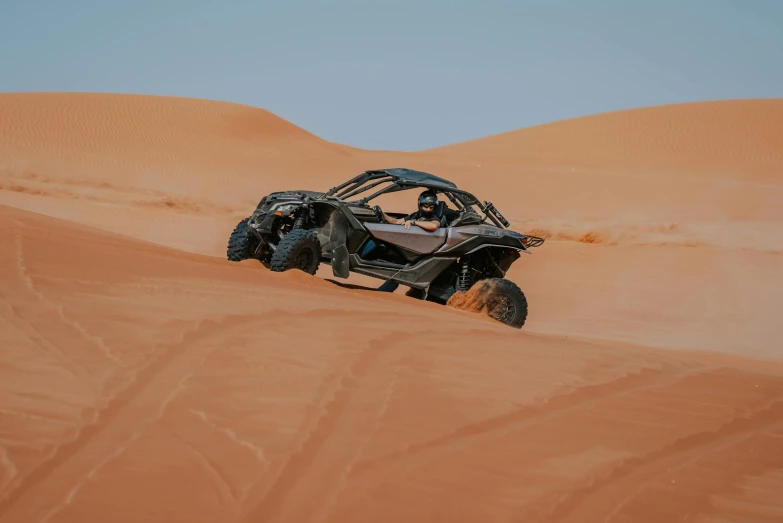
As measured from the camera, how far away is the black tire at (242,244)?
11359 millimetres

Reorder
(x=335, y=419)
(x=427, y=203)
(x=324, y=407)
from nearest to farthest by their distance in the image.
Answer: (x=335, y=419) < (x=324, y=407) < (x=427, y=203)

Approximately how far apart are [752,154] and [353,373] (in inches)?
1805

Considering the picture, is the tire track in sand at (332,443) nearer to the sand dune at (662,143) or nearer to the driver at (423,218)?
the driver at (423,218)

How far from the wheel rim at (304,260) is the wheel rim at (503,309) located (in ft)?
6.39

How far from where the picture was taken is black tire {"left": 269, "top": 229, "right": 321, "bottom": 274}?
34.0ft

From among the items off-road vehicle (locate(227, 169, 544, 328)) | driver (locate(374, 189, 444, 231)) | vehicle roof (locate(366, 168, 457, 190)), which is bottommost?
off-road vehicle (locate(227, 169, 544, 328))

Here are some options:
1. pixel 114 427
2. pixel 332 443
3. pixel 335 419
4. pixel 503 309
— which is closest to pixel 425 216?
pixel 503 309

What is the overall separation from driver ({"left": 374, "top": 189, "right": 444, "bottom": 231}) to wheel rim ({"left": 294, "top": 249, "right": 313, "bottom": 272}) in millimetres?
890

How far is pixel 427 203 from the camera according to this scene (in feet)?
36.1

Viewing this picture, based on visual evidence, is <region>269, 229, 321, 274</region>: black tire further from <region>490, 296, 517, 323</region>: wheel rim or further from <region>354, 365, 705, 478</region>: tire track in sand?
<region>354, 365, 705, 478</region>: tire track in sand

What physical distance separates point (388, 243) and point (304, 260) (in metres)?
0.93

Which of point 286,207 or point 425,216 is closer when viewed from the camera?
point 286,207

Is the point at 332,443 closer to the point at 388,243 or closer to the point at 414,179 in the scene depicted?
the point at 388,243

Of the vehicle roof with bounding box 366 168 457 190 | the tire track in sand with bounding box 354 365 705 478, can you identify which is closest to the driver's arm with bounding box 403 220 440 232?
the vehicle roof with bounding box 366 168 457 190
